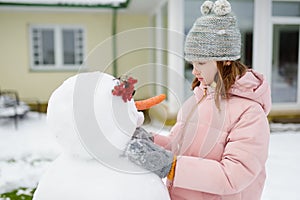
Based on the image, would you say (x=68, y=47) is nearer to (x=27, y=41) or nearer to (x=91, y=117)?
(x=27, y=41)

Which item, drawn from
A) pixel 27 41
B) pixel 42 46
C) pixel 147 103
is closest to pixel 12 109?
pixel 27 41

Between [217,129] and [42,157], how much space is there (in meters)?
4.13

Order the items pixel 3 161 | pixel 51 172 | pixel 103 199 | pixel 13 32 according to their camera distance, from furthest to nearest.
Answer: pixel 13 32 < pixel 3 161 < pixel 51 172 < pixel 103 199

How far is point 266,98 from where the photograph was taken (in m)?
1.21

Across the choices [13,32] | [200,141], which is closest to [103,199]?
[200,141]

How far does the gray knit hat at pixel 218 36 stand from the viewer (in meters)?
1.21

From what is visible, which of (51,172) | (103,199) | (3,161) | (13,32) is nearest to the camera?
(103,199)

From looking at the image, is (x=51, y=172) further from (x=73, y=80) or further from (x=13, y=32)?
(x=13, y=32)

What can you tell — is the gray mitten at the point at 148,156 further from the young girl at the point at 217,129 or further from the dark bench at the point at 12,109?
the dark bench at the point at 12,109

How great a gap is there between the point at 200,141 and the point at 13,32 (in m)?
8.69

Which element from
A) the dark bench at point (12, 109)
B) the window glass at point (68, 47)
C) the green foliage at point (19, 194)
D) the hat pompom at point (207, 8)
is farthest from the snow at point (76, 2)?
the hat pompom at point (207, 8)

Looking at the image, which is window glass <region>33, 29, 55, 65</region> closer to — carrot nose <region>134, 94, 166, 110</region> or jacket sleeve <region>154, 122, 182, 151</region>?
jacket sleeve <region>154, 122, 182, 151</region>

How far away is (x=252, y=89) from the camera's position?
47.0 inches

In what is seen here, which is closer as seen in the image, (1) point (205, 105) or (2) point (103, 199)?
(2) point (103, 199)
